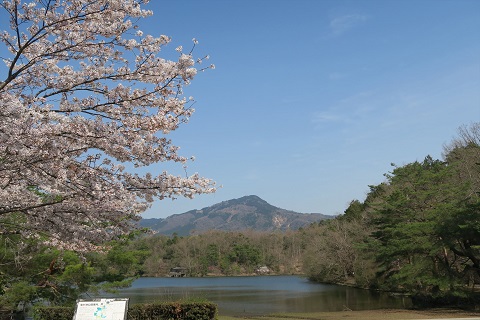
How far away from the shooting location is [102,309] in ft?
20.7

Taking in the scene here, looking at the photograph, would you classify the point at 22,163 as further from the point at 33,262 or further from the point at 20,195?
the point at 33,262

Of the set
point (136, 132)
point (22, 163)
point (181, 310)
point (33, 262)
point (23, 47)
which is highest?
point (23, 47)

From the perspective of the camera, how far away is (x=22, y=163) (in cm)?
389

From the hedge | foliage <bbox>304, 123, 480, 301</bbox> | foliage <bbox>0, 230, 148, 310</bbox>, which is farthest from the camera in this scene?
foliage <bbox>304, 123, 480, 301</bbox>

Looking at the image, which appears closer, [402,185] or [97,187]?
[97,187]

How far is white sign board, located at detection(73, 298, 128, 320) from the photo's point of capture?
6266mm

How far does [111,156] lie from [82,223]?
125 centimetres

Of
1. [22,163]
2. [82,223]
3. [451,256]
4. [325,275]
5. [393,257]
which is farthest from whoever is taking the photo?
[325,275]

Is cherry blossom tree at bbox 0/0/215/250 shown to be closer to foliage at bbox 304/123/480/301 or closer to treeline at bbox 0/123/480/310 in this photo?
treeline at bbox 0/123/480/310

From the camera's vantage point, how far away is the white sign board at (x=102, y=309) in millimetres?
6266

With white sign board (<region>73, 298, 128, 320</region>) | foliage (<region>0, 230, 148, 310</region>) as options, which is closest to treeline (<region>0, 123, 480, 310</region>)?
foliage (<region>0, 230, 148, 310</region>)

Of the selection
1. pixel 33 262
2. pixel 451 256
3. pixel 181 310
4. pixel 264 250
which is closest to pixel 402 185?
pixel 451 256

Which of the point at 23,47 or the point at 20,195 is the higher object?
the point at 23,47

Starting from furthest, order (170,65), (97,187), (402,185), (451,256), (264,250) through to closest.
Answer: (264,250)
(402,185)
(451,256)
(170,65)
(97,187)
